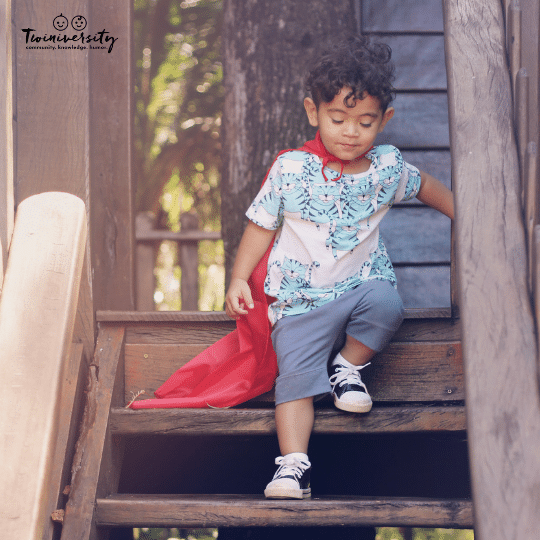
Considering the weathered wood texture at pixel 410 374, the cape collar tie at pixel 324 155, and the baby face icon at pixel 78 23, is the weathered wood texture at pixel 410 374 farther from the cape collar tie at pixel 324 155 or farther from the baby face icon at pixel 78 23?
the baby face icon at pixel 78 23

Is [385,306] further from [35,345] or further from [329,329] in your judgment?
[35,345]

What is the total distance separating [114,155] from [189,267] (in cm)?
340

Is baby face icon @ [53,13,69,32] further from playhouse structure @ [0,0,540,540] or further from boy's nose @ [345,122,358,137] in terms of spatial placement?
boy's nose @ [345,122,358,137]

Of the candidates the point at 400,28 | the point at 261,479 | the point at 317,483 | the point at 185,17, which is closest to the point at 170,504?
the point at 261,479

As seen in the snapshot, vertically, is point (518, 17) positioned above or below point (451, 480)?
above

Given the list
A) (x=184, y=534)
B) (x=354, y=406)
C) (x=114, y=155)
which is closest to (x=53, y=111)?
(x=114, y=155)

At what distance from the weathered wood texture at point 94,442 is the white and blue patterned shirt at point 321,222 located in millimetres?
529

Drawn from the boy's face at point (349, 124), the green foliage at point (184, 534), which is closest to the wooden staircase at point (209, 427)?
the boy's face at point (349, 124)

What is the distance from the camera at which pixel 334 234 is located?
1996 millimetres

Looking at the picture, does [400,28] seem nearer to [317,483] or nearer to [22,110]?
[22,110]

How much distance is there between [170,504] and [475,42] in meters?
1.30

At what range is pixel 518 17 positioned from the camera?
1342 mm

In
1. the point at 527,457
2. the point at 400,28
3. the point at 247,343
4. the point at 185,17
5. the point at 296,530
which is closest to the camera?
the point at 527,457

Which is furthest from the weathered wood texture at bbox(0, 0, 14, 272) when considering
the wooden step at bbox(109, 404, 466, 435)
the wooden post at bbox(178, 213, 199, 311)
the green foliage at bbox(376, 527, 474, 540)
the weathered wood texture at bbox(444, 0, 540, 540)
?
the wooden post at bbox(178, 213, 199, 311)
